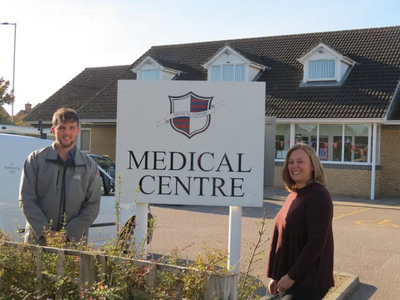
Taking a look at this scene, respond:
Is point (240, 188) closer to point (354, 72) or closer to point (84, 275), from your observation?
point (84, 275)

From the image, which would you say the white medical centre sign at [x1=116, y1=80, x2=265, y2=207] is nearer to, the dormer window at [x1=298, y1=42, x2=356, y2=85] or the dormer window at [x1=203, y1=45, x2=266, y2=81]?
the dormer window at [x1=298, y1=42, x2=356, y2=85]

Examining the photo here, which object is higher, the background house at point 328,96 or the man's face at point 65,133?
the background house at point 328,96

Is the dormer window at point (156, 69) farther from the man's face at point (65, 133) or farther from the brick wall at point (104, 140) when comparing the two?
the man's face at point (65, 133)

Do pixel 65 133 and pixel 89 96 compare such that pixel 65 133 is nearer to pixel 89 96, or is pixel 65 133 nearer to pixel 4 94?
pixel 89 96

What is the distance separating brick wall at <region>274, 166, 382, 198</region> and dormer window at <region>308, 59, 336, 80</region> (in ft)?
12.9

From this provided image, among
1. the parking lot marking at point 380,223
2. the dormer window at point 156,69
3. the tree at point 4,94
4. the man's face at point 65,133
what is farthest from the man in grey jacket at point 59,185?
the tree at point 4,94

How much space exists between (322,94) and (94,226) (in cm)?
1553

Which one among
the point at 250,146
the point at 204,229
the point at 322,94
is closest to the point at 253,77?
the point at 322,94

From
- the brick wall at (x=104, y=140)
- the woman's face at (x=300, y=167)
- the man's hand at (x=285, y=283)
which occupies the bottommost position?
the man's hand at (x=285, y=283)

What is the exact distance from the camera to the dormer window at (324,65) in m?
21.0

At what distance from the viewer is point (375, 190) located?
19.3 m

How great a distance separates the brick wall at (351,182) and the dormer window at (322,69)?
392 centimetres

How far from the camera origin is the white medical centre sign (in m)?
4.64

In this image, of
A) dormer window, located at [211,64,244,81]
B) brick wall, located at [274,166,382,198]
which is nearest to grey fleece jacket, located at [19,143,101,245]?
brick wall, located at [274,166,382,198]
